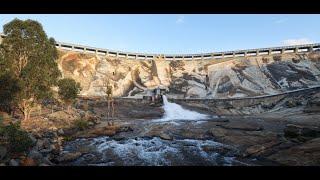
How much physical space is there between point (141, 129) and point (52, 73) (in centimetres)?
902

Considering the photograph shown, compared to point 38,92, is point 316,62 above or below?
above

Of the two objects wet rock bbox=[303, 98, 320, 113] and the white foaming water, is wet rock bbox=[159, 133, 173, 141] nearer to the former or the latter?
the white foaming water

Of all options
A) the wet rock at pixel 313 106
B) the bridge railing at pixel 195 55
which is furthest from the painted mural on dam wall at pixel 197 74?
the wet rock at pixel 313 106

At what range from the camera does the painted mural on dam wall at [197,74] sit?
48625mm

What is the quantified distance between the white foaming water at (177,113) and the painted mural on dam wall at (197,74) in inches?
243

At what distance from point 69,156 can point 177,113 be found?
75.6 feet

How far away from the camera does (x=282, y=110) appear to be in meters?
38.2

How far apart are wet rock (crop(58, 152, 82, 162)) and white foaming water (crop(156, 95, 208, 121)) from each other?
60.5ft

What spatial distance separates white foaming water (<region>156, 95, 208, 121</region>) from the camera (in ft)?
120

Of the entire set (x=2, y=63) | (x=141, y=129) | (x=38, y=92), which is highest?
(x=2, y=63)

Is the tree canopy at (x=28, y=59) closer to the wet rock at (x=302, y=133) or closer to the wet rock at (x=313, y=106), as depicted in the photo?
the wet rock at (x=302, y=133)
